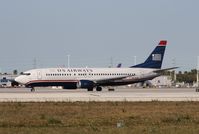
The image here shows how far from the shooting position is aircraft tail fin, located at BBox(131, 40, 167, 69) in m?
94.8

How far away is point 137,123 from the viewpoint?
27.0m

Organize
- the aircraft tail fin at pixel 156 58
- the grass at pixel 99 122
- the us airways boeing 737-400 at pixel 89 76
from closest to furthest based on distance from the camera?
the grass at pixel 99 122
the us airways boeing 737-400 at pixel 89 76
the aircraft tail fin at pixel 156 58

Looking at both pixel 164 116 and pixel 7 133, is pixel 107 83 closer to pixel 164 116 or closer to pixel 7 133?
pixel 164 116

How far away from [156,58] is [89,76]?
12.5 metres

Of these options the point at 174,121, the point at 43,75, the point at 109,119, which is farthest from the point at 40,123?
the point at 43,75

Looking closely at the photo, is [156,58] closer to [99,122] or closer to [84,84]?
[84,84]

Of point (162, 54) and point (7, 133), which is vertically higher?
point (162, 54)

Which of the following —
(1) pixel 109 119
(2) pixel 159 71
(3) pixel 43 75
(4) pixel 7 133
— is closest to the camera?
(4) pixel 7 133

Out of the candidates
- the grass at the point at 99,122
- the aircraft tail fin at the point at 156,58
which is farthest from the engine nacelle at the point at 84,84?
the grass at the point at 99,122

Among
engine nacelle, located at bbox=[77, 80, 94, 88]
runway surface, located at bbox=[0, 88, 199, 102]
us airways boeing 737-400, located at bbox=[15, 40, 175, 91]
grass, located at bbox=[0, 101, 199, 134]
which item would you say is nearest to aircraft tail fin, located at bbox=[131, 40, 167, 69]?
us airways boeing 737-400, located at bbox=[15, 40, 175, 91]

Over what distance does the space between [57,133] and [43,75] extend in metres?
64.3

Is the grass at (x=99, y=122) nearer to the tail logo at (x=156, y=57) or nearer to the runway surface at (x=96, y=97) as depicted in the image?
the runway surface at (x=96, y=97)

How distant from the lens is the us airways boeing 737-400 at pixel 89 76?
86.8 meters

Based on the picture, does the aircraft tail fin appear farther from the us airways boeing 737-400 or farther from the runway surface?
the runway surface
